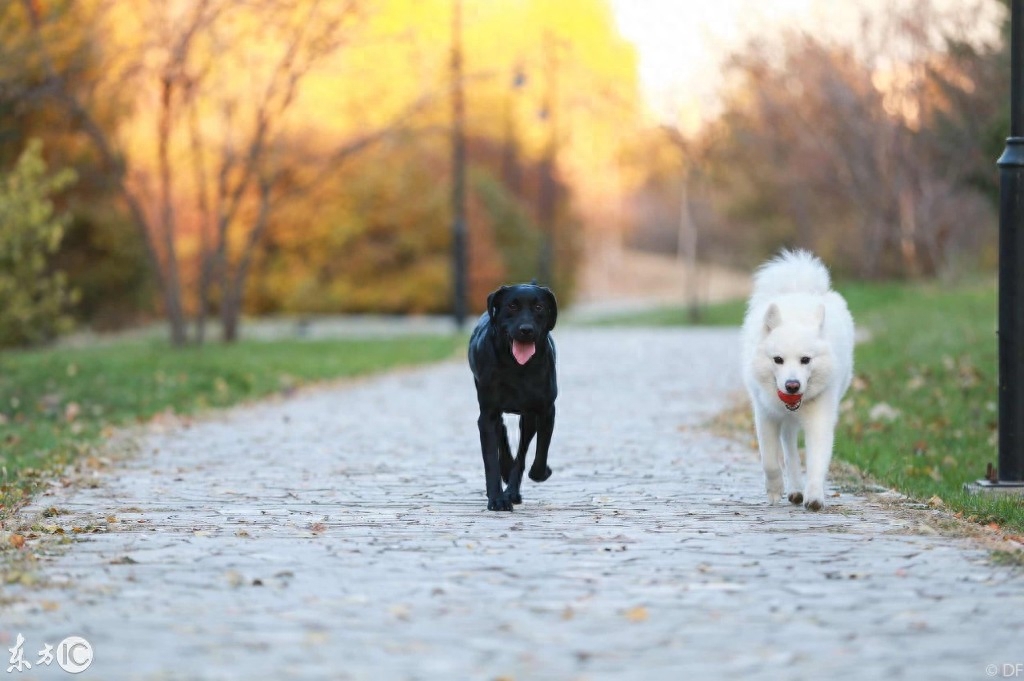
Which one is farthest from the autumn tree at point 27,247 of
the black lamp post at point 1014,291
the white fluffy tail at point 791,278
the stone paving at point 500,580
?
the black lamp post at point 1014,291

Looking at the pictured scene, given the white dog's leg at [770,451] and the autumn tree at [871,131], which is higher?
the autumn tree at [871,131]

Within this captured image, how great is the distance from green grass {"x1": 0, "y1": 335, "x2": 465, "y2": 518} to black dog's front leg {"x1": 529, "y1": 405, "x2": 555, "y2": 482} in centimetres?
303

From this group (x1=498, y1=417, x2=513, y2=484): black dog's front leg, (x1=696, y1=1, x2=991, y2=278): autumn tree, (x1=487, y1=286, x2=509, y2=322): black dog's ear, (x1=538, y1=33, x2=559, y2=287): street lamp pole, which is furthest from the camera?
(x1=538, y1=33, x2=559, y2=287): street lamp pole

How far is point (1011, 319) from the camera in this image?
9117 millimetres

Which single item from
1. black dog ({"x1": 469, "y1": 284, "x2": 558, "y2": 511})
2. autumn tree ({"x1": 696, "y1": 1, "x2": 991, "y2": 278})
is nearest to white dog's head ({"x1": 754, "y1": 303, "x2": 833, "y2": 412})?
black dog ({"x1": 469, "y1": 284, "x2": 558, "y2": 511})

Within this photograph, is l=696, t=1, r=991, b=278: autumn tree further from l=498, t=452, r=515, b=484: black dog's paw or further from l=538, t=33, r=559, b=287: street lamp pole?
l=498, t=452, r=515, b=484: black dog's paw

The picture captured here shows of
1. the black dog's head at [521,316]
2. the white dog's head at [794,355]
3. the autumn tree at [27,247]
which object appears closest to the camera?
the white dog's head at [794,355]

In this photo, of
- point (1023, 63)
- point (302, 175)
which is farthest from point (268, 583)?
point (302, 175)

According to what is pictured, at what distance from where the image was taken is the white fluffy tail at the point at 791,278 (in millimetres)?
9039

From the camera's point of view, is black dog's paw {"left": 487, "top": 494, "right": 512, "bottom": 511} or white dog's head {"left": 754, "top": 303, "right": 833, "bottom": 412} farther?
black dog's paw {"left": 487, "top": 494, "right": 512, "bottom": 511}

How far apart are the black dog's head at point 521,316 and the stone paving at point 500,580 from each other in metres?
0.94

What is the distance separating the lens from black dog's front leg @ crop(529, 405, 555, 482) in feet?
29.1

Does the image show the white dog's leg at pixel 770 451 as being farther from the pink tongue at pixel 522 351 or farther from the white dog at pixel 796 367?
the pink tongue at pixel 522 351

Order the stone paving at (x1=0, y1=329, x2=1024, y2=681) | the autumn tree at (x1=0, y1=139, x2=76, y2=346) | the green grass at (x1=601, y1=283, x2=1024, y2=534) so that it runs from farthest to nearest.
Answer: the autumn tree at (x1=0, y1=139, x2=76, y2=346) → the green grass at (x1=601, y1=283, x2=1024, y2=534) → the stone paving at (x1=0, y1=329, x2=1024, y2=681)
